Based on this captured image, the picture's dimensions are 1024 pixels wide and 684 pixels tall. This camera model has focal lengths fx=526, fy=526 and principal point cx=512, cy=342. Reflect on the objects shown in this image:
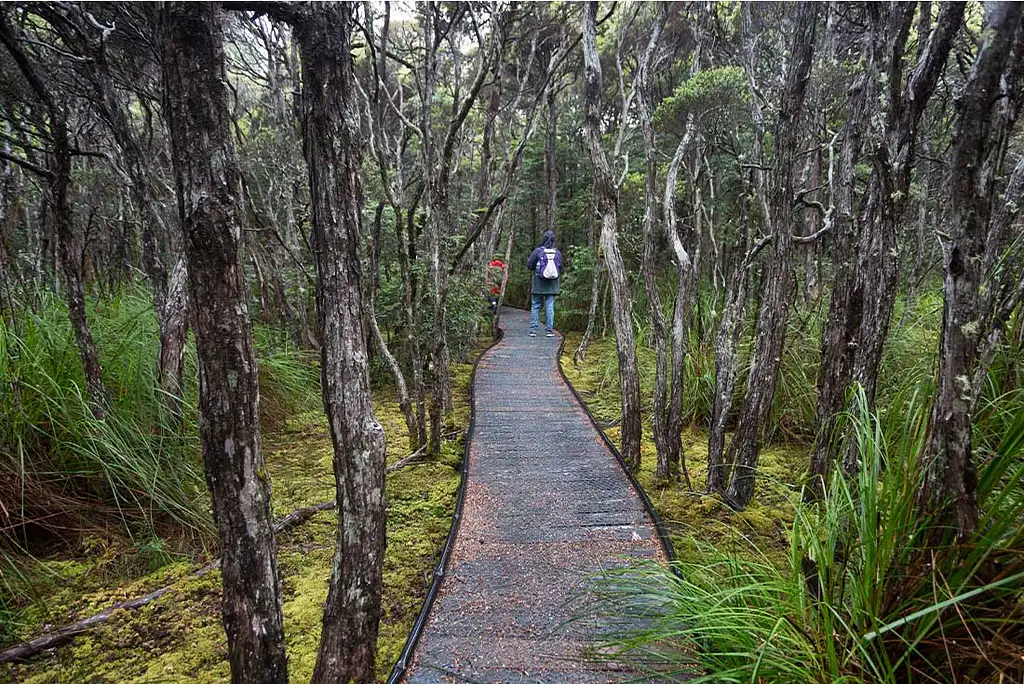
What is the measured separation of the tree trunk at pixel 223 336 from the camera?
4.83 ft

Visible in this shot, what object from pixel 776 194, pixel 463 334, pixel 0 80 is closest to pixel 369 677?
pixel 776 194

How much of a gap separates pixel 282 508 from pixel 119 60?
380 centimetres

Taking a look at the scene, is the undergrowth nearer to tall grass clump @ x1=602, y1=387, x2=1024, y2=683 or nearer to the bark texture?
tall grass clump @ x1=602, y1=387, x2=1024, y2=683

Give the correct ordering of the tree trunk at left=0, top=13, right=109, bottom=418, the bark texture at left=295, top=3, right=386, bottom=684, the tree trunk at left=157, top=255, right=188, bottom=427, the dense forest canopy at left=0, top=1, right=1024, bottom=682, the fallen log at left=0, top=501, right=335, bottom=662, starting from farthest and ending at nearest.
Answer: the tree trunk at left=157, top=255, right=188, bottom=427
the tree trunk at left=0, top=13, right=109, bottom=418
the fallen log at left=0, top=501, right=335, bottom=662
the bark texture at left=295, top=3, right=386, bottom=684
the dense forest canopy at left=0, top=1, right=1024, bottom=682

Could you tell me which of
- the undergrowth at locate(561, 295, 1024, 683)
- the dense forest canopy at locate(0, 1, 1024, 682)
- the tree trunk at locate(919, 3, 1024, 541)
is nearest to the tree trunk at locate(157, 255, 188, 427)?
the dense forest canopy at locate(0, 1, 1024, 682)

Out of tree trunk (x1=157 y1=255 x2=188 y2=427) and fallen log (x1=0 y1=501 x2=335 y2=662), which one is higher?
tree trunk (x1=157 y1=255 x2=188 y2=427)

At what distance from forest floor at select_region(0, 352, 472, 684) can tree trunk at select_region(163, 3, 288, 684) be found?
69cm

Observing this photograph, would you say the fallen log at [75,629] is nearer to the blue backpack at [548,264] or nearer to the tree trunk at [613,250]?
the tree trunk at [613,250]

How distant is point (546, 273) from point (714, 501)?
5.81 meters

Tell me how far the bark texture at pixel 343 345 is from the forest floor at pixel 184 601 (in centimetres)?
33

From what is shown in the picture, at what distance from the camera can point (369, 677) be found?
82.7 inches

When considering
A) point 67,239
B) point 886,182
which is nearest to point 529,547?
point 886,182

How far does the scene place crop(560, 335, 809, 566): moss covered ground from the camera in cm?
314

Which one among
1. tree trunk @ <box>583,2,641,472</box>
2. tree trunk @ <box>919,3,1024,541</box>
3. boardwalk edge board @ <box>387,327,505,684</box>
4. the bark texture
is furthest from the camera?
tree trunk @ <box>583,2,641,472</box>
